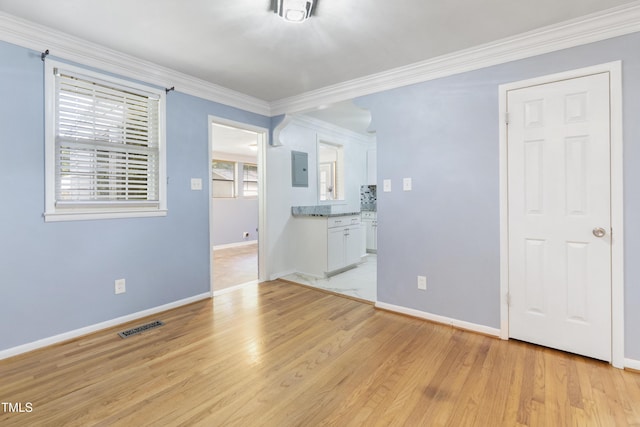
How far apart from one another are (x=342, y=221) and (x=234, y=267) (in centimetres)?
207

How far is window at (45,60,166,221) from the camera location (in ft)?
8.07

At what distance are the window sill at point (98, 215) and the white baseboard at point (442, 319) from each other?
8.06ft

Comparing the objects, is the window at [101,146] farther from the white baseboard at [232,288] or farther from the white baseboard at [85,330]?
the white baseboard at [232,288]

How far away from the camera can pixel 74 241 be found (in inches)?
101

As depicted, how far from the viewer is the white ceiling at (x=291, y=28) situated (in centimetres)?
203

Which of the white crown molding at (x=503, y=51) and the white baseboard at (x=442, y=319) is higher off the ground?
the white crown molding at (x=503, y=51)

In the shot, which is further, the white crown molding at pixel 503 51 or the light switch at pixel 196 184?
the light switch at pixel 196 184

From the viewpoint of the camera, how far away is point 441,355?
7.56ft

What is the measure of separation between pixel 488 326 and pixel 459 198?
1114 millimetres

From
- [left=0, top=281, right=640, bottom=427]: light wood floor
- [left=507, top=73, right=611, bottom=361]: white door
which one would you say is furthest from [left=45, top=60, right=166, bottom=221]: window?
[left=507, top=73, right=611, bottom=361]: white door

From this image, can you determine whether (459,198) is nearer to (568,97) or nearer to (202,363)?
(568,97)

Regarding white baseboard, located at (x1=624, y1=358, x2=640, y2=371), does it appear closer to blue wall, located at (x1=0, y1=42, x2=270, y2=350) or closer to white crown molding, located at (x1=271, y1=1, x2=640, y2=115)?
white crown molding, located at (x1=271, y1=1, x2=640, y2=115)

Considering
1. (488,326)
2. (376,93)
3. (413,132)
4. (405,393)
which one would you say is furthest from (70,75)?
(488,326)

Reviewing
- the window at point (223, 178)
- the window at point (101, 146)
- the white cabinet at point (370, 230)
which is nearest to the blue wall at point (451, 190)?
the window at point (101, 146)
